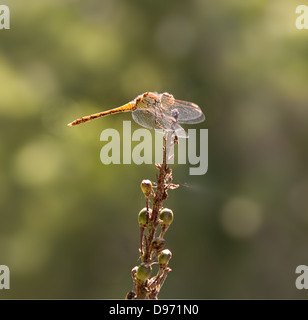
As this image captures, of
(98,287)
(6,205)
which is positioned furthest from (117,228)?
(6,205)

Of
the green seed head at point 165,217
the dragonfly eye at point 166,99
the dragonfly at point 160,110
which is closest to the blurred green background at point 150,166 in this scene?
the dragonfly at point 160,110

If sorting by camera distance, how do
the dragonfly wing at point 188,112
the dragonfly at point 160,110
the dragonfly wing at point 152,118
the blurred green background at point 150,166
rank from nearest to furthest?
the dragonfly wing at point 152,118 < the dragonfly at point 160,110 < the dragonfly wing at point 188,112 < the blurred green background at point 150,166

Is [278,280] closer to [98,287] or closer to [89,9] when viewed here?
[98,287]

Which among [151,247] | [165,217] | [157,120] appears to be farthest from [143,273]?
[157,120]

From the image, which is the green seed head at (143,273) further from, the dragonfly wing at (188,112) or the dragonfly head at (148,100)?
the dragonfly wing at (188,112)

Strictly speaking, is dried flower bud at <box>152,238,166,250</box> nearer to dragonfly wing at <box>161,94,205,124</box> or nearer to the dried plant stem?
the dried plant stem

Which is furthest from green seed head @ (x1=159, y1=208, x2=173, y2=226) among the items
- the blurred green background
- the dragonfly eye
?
the blurred green background

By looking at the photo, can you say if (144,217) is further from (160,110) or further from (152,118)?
(152,118)
